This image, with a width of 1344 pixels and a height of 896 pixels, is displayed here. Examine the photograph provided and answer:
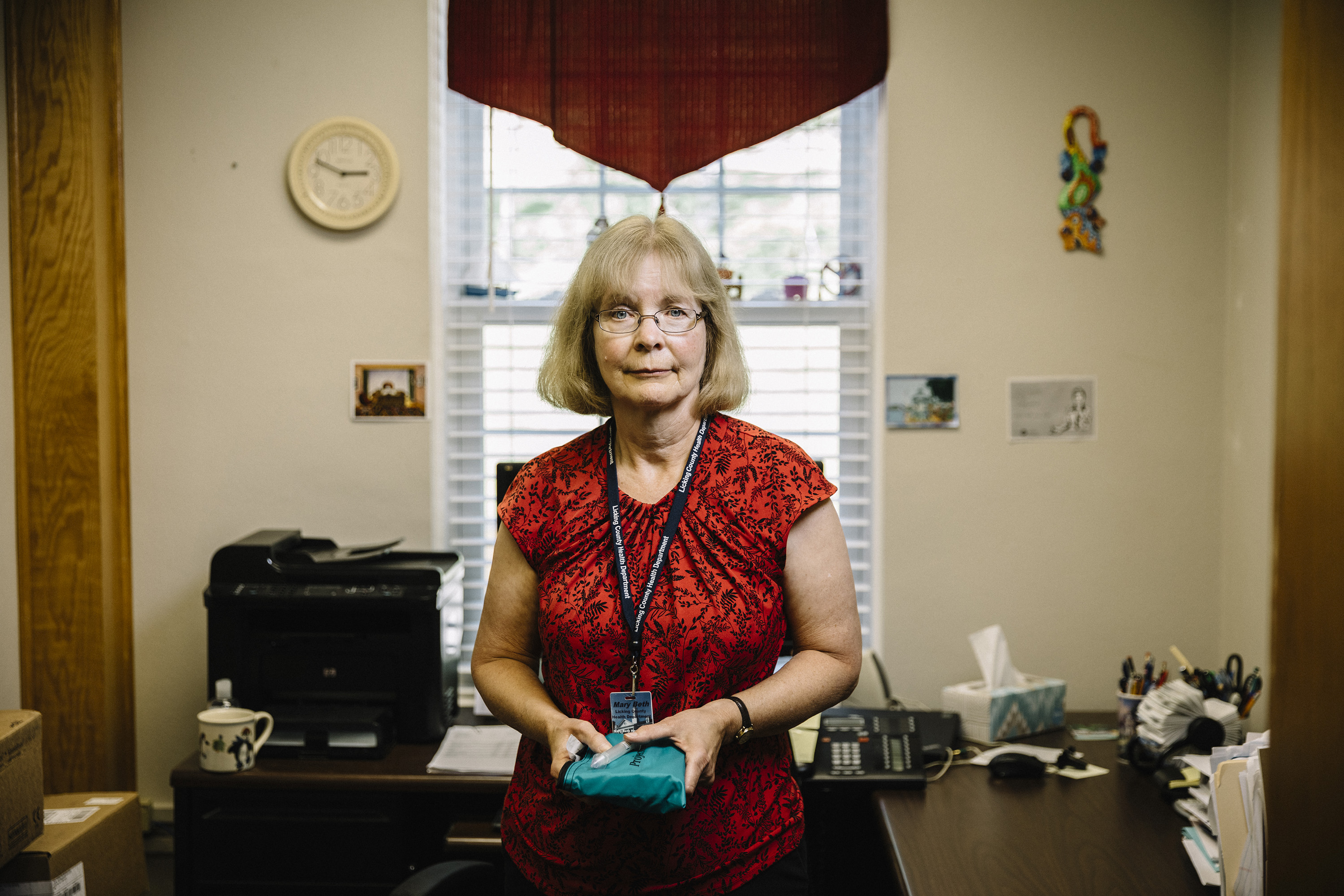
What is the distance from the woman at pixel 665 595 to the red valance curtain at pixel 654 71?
1.19m

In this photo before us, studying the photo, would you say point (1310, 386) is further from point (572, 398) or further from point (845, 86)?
point (845, 86)

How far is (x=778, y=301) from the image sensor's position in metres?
2.56

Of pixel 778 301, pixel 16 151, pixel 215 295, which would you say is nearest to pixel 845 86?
pixel 778 301

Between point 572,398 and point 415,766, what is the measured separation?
1.05 meters

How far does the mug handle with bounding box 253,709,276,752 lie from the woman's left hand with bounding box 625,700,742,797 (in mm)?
1266

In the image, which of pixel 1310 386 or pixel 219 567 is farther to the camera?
pixel 219 567

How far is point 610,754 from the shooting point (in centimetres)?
105

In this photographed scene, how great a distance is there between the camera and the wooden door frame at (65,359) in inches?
89.9

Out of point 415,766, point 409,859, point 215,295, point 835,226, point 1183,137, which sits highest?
point 1183,137

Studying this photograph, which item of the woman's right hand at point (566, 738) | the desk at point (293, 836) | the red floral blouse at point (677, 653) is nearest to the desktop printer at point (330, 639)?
the desk at point (293, 836)

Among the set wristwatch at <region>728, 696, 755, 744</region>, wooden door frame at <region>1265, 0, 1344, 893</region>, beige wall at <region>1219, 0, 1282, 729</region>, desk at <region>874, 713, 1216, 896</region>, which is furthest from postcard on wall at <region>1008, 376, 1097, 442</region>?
wooden door frame at <region>1265, 0, 1344, 893</region>

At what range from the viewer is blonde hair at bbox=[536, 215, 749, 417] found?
1.29 metres

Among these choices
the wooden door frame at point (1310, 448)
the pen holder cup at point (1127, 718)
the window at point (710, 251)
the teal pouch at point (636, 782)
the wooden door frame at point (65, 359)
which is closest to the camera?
the wooden door frame at point (1310, 448)

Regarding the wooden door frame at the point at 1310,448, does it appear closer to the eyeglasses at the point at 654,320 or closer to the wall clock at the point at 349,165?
the eyeglasses at the point at 654,320
